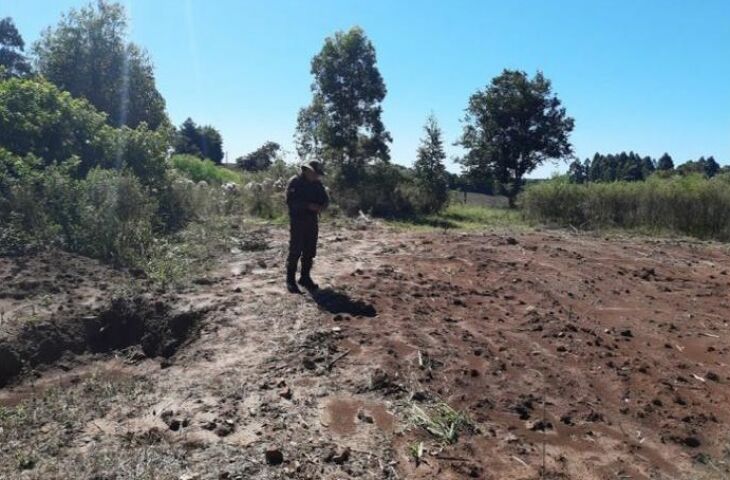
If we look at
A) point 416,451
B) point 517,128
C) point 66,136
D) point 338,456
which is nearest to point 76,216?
point 66,136

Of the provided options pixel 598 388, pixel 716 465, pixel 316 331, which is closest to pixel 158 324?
pixel 316 331

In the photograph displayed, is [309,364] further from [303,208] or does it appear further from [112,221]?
[112,221]

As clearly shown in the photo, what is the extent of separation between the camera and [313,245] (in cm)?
668

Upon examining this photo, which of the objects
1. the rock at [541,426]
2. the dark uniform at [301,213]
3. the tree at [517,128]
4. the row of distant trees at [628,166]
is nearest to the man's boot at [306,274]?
the dark uniform at [301,213]

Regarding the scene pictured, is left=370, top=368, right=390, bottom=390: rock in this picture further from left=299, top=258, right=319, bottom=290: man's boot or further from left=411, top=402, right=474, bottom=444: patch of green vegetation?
left=299, top=258, right=319, bottom=290: man's boot

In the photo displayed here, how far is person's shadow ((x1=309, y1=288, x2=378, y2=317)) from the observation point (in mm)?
5805

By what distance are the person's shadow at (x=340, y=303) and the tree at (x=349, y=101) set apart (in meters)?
14.5

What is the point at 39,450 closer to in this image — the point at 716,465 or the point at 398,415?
the point at 398,415

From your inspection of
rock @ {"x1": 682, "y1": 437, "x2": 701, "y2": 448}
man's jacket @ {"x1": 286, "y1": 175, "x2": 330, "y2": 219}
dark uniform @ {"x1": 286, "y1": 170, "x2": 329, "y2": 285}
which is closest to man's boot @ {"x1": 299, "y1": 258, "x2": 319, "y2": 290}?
dark uniform @ {"x1": 286, "y1": 170, "x2": 329, "y2": 285}

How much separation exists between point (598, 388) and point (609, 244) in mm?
7700

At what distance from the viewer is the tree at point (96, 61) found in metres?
18.0

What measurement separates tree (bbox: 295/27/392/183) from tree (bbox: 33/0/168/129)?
18.0ft

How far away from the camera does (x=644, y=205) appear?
15.2m

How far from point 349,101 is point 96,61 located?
7.98 m
